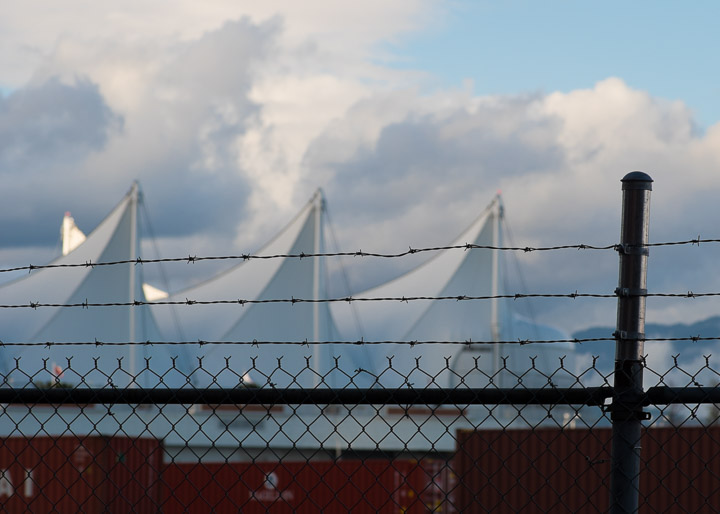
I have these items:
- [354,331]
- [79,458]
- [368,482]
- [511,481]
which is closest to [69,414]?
[354,331]

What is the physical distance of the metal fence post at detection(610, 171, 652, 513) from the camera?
255 cm

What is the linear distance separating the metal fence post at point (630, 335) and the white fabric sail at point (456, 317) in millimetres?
28201

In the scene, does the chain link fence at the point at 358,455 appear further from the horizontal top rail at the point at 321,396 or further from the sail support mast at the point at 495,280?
the sail support mast at the point at 495,280

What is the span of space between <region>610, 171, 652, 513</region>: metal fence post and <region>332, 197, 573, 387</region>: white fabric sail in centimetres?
2820

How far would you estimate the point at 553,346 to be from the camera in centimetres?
3450

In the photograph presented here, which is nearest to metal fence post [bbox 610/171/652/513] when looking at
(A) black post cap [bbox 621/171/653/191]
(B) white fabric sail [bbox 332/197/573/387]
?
(A) black post cap [bbox 621/171/653/191]

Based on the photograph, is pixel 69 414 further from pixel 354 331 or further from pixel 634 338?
pixel 634 338

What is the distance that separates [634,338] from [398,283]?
3239cm

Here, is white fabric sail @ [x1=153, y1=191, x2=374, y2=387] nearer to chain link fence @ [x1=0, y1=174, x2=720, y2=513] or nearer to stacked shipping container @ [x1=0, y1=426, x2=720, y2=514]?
chain link fence @ [x1=0, y1=174, x2=720, y2=513]

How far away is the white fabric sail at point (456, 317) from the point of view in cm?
3222

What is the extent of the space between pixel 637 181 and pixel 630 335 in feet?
1.36

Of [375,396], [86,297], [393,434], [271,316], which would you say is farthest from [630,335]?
[271,316]

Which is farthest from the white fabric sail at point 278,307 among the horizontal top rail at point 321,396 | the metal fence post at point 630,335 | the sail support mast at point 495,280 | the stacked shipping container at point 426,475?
the metal fence post at point 630,335

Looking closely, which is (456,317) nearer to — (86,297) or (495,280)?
(495,280)
